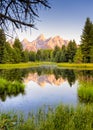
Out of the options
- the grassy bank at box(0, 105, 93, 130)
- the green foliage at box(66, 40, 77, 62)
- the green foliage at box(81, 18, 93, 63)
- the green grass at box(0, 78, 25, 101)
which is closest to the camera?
the grassy bank at box(0, 105, 93, 130)

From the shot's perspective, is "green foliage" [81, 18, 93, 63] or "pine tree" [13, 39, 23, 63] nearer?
"green foliage" [81, 18, 93, 63]

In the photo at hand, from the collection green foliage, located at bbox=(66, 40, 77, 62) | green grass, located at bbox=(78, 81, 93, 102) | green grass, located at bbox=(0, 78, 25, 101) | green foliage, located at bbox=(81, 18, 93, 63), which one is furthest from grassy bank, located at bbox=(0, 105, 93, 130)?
green foliage, located at bbox=(66, 40, 77, 62)

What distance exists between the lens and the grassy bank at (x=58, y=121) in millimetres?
9156

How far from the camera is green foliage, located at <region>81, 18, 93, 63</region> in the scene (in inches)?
2977

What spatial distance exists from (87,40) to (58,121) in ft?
227

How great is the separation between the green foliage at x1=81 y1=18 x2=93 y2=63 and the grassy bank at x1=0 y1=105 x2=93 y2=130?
63603 millimetres

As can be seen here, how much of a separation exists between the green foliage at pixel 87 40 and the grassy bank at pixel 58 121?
63.6 meters

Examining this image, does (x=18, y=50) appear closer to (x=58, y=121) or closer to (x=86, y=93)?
(x=86, y=93)

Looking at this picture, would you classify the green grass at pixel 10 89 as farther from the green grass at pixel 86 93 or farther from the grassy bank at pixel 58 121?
the grassy bank at pixel 58 121

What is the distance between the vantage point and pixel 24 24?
7.08 metres

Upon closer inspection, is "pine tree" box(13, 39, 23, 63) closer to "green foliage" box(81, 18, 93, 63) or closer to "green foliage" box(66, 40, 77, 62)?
"green foliage" box(66, 40, 77, 62)

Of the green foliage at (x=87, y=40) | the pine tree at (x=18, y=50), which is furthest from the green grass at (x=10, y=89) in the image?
the pine tree at (x=18, y=50)

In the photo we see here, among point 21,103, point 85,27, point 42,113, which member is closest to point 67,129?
point 42,113

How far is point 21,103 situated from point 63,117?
28.7 feet
